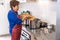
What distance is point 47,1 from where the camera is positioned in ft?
8.14

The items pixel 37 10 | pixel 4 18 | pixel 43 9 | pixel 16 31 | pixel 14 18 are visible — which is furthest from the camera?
pixel 4 18

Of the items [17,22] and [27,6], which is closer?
[17,22]

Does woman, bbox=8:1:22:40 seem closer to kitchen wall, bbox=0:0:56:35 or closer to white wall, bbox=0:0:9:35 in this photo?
kitchen wall, bbox=0:0:56:35

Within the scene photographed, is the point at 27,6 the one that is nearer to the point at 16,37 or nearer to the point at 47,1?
the point at 47,1

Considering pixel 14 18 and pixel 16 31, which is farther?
pixel 16 31

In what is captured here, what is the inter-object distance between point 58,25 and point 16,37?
4.08ft

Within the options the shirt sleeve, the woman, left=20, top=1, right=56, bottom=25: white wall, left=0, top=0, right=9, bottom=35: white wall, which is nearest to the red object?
the woman

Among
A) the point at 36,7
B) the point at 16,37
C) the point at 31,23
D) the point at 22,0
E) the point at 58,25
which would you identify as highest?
the point at 22,0

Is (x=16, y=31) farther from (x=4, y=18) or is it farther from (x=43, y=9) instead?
(x=4, y=18)

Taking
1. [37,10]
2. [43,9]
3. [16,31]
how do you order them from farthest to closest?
1. [37,10]
2. [43,9]
3. [16,31]

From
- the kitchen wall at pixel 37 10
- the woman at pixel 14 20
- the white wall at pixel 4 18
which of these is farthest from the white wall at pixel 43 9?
the woman at pixel 14 20

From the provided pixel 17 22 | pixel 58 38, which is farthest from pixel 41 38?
pixel 58 38

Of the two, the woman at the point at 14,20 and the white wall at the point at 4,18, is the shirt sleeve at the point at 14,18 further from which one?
the white wall at the point at 4,18

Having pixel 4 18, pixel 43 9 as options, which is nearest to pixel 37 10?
pixel 43 9
